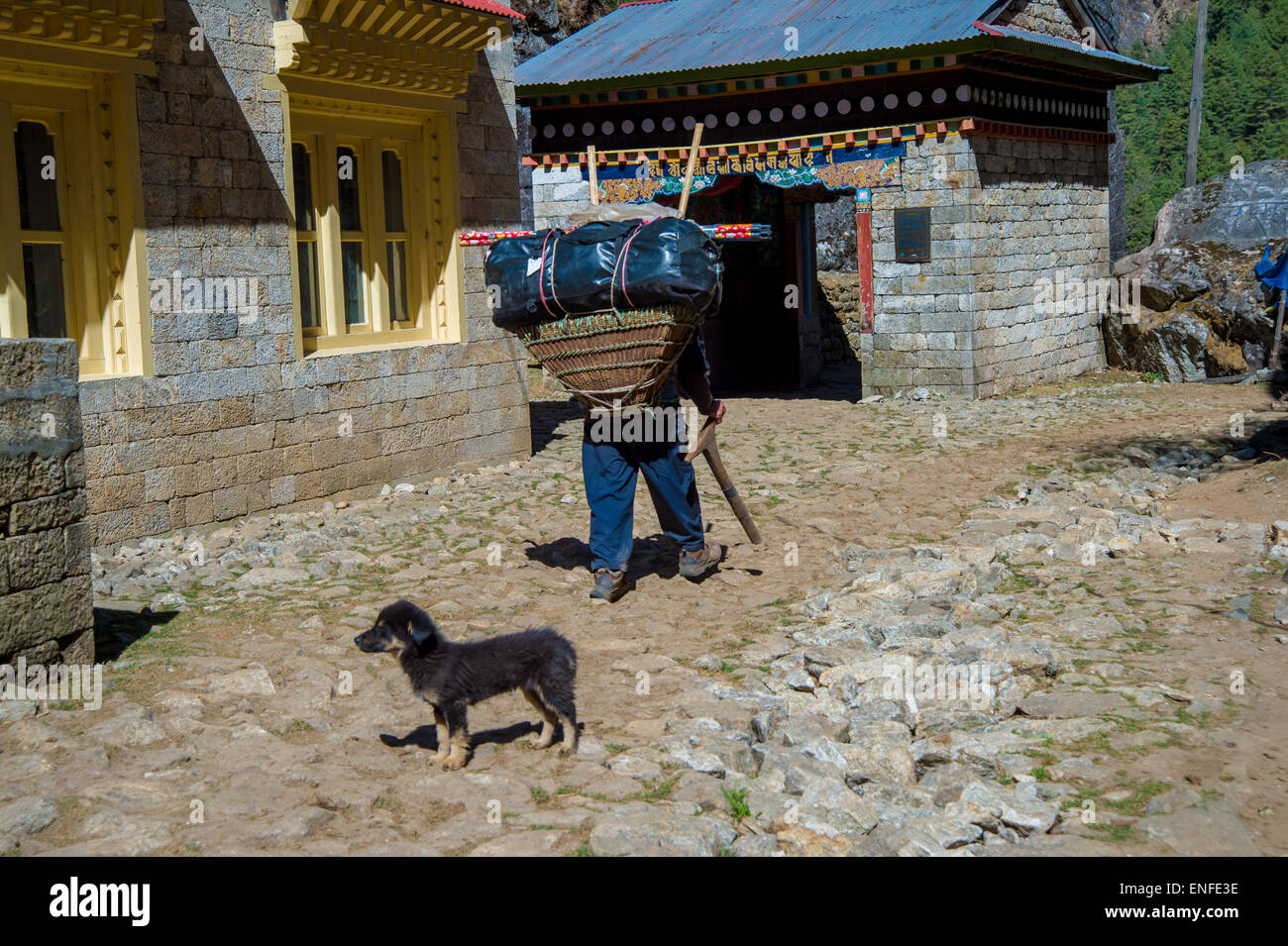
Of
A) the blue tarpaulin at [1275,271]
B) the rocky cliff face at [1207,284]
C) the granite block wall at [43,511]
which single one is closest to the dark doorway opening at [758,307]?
the rocky cliff face at [1207,284]

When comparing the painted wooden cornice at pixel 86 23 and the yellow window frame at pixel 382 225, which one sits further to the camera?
the yellow window frame at pixel 382 225

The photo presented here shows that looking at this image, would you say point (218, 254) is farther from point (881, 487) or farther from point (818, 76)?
point (818, 76)

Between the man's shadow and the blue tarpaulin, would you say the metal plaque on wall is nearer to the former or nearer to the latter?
the blue tarpaulin

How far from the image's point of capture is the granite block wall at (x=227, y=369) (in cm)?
841

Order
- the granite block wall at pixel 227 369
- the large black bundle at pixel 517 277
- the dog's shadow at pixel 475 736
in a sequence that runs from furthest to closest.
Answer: the granite block wall at pixel 227 369
the large black bundle at pixel 517 277
the dog's shadow at pixel 475 736

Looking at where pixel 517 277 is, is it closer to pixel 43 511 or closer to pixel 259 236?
pixel 43 511

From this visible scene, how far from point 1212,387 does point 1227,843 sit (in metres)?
13.0

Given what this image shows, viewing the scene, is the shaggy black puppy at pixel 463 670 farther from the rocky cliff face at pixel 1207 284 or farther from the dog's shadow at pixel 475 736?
the rocky cliff face at pixel 1207 284

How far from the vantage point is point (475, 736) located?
200 inches

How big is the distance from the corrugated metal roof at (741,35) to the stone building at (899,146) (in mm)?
41

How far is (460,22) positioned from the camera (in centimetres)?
1043

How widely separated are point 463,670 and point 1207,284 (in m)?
15.2

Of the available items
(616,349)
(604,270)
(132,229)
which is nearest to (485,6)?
(132,229)

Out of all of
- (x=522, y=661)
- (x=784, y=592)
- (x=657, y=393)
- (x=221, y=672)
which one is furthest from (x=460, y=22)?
(x=522, y=661)
